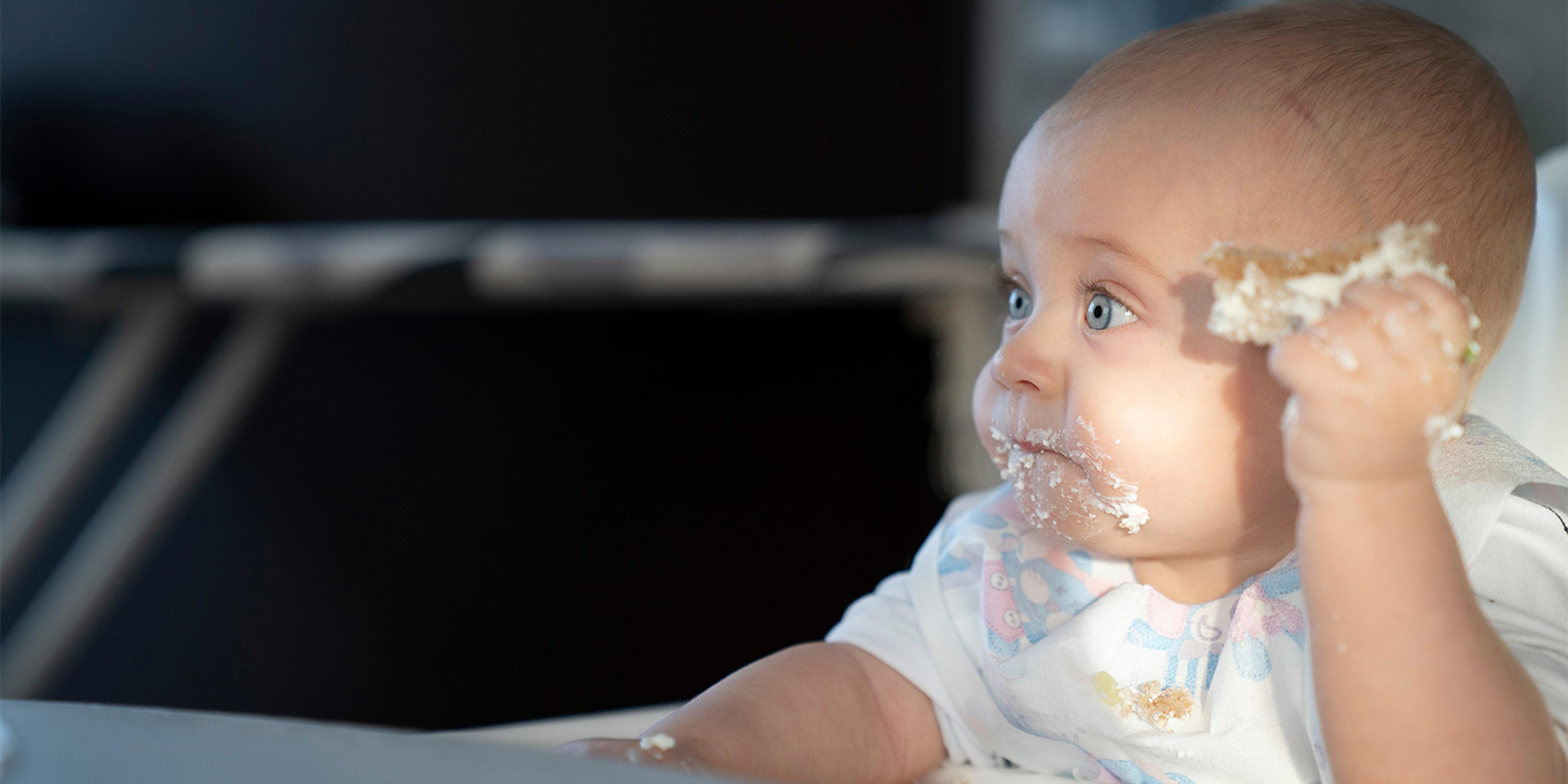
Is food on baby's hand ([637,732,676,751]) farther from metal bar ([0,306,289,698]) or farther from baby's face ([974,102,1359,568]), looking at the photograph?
metal bar ([0,306,289,698])

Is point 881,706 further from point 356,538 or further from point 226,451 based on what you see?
point 226,451

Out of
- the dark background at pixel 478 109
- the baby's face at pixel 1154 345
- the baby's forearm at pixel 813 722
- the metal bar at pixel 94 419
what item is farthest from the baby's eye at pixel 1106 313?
the dark background at pixel 478 109

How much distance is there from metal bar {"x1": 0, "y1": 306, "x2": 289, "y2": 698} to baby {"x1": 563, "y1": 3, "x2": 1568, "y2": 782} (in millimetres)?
1282

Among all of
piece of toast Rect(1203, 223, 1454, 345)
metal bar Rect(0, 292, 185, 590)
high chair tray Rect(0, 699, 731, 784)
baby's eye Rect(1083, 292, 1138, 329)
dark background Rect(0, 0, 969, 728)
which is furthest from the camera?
dark background Rect(0, 0, 969, 728)

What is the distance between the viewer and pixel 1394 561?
14.7 inches

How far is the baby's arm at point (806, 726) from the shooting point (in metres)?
0.50

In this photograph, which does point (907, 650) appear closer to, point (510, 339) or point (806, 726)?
point (806, 726)

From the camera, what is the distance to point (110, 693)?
168 centimetres

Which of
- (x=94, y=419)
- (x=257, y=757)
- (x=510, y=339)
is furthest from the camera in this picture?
(x=510, y=339)

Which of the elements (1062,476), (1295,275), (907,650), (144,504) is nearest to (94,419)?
(144,504)

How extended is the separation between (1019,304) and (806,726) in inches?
8.9

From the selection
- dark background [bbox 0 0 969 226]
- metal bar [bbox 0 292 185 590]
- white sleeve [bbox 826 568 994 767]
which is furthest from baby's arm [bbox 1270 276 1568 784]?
dark background [bbox 0 0 969 226]

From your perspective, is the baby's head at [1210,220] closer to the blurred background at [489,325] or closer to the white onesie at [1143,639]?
the white onesie at [1143,639]

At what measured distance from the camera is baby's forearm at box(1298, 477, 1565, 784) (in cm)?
37
